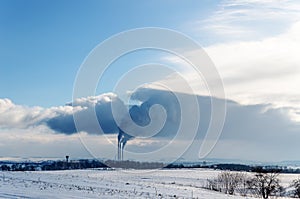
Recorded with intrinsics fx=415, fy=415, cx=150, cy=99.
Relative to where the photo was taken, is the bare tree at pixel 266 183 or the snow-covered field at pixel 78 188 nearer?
the snow-covered field at pixel 78 188

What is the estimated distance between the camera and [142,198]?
101ft

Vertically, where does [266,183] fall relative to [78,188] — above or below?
below

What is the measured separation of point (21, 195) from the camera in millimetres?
24703

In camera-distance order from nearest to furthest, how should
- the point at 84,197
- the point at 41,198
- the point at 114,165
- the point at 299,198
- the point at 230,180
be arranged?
the point at 41,198, the point at 84,197, the point at 299,198, the point at 230,180, the point at 114,165

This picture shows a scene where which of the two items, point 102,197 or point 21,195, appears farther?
point 102,197

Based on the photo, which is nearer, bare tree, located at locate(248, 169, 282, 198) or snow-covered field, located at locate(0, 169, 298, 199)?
snow-covered field, located at locate(0, 169, 298, 199)

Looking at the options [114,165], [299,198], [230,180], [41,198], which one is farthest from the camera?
[114,165]

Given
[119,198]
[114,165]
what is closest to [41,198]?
[119,198]

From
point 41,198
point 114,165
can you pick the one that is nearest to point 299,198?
point 41,198

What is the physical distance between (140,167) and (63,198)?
175 metres

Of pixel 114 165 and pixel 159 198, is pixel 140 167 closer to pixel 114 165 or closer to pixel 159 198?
pixel 114 165

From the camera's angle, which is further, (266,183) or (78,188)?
(266,183)

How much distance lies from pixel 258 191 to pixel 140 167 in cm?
12135

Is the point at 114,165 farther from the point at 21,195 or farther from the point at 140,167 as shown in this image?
the point at 21,195
